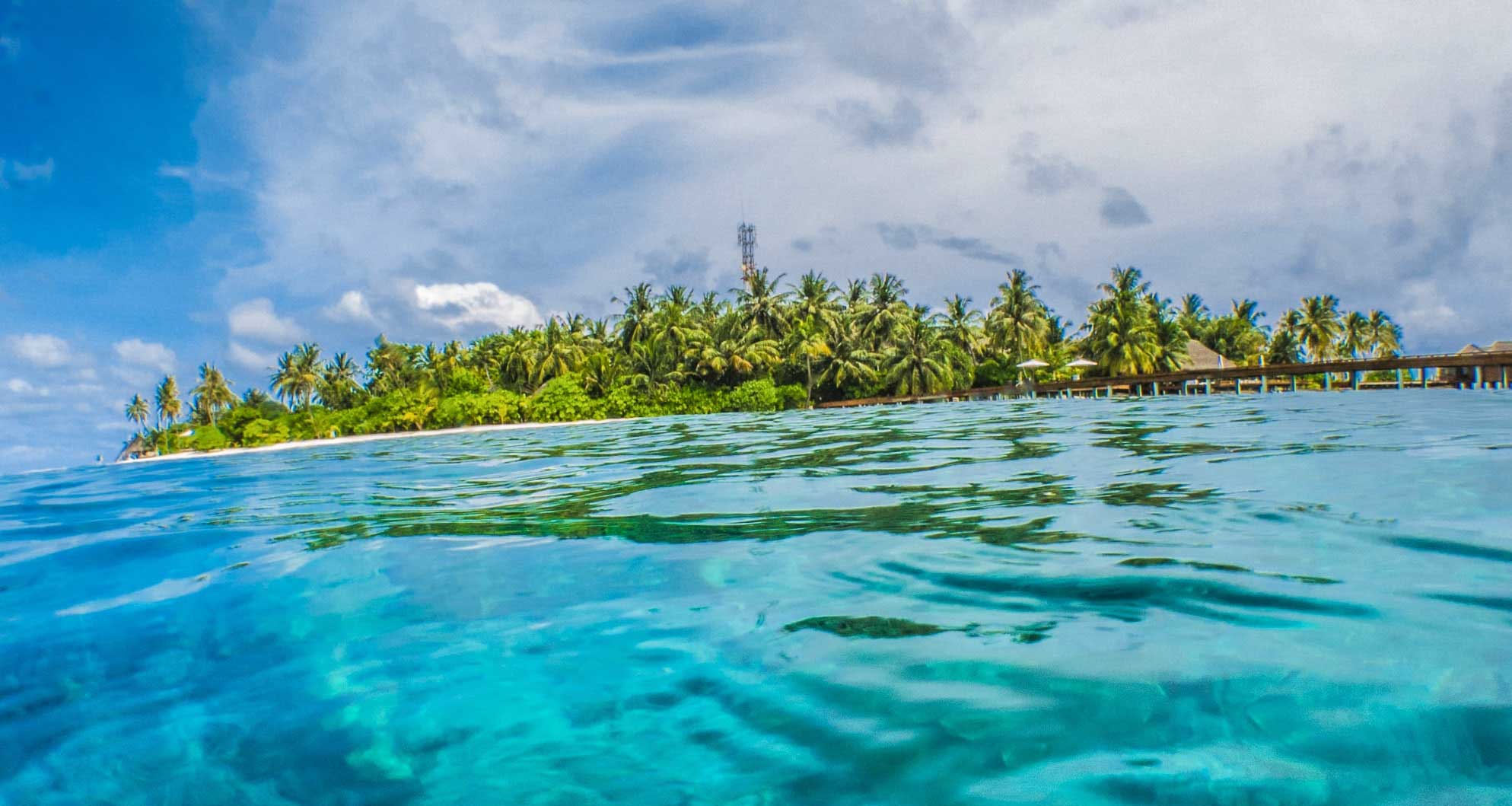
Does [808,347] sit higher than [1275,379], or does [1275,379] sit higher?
[808,347]

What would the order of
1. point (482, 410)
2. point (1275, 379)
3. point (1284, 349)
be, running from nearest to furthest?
point (482, 410)
point (1275, 379)
point (1284, 349)

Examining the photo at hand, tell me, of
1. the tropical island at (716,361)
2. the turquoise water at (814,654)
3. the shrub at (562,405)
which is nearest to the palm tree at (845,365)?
the tropical island at (716,361)

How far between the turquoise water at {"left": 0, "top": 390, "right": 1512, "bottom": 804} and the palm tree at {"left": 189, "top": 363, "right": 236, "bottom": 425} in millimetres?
60022

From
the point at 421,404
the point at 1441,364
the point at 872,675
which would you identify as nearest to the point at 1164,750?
the point at 872,675

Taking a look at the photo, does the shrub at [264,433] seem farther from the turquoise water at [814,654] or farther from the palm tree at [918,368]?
the turquoise water at [814,654]

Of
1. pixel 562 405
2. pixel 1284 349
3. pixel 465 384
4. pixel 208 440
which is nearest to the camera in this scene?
pixel 562 405

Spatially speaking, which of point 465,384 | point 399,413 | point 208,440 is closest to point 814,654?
point 399,413

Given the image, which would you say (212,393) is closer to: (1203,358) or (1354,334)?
(1203,358)

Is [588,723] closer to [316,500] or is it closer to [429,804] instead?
[429,804]

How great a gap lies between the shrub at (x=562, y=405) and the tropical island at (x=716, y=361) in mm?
64

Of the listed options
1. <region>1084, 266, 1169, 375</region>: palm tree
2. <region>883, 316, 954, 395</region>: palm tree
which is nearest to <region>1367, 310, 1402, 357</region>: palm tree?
<region>1084, 266, 1169, 375</region>: palm tree

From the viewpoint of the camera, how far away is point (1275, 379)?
3819cm

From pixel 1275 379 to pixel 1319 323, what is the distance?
69.4ft

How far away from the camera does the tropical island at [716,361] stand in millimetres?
35844
